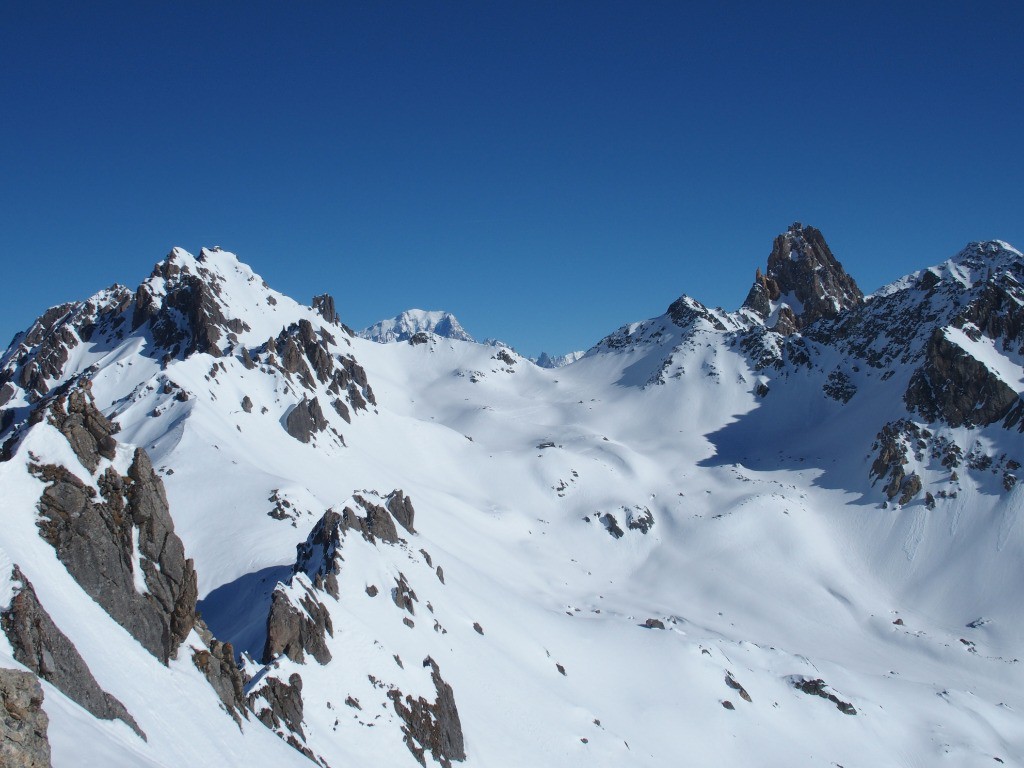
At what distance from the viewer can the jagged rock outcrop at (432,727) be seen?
112ft

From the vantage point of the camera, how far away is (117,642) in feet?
65.4

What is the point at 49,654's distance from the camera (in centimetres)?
1603

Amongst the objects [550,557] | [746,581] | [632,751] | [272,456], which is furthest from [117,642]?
[746,581]

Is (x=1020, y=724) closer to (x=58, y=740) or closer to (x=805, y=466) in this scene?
(x=805, y=466)

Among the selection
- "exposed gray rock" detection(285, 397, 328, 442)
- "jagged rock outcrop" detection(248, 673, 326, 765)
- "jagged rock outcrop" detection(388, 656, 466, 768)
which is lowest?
"jagged rock outcrop" detection(248, 673, 326, 765)

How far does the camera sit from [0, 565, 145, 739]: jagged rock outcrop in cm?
1556

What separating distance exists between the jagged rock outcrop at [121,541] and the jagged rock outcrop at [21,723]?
35.4ft

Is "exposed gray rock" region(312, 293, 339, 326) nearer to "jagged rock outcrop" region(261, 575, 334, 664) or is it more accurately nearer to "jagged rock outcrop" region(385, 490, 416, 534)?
"jagged rock outcrop" region(385, 490, 416, 534)

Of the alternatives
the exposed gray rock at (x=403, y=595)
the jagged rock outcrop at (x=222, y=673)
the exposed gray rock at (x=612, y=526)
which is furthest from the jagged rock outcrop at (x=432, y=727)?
the exposed gray rock at (x=612, y=526)

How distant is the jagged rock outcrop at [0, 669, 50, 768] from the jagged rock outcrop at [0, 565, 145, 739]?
17.4 feet

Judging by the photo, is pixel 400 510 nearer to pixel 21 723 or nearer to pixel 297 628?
pixel 297 628

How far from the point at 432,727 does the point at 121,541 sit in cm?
2043

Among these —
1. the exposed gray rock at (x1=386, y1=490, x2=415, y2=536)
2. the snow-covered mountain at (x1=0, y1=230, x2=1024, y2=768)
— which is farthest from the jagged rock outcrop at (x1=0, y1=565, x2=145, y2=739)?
the exposed gray rock at (x1=386, y1=490, x2=415, y2=536)

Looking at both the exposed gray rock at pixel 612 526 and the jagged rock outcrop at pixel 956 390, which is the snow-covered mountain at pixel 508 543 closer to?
the exposed gray rock at pixel 612 526
